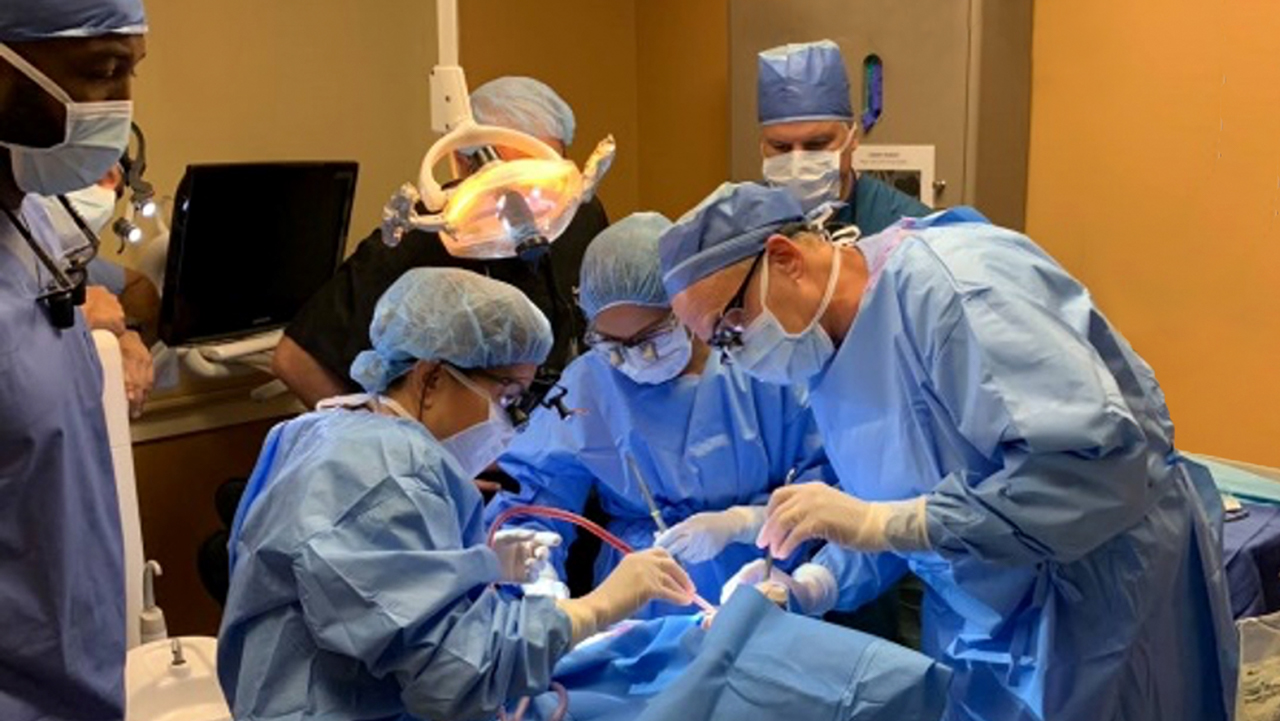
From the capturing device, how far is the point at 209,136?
10.4 feet

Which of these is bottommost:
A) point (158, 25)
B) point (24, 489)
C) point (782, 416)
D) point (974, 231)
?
point (782, 416)

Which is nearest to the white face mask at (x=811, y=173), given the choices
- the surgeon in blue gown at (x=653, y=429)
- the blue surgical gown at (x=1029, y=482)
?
the surgeon in blue gown at (x=653, y=429)

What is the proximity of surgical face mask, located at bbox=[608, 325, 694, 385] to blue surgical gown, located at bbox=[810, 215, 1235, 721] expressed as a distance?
0.40 meters

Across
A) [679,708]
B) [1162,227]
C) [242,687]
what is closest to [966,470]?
[679,708]

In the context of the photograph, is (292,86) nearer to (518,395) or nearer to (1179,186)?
(518,395)

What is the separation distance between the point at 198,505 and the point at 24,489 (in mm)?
2079

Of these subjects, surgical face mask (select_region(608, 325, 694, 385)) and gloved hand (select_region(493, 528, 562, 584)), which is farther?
surgical face mask (select_region(608, 325, 694, 385))

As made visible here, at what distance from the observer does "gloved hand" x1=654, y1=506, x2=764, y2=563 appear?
1.88 metres

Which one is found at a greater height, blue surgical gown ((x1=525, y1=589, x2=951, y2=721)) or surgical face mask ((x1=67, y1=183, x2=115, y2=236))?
surgical face mask ((x1=67, y1=183, x2=115, y2=236))

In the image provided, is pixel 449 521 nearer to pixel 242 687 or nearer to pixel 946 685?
pixel 242 687

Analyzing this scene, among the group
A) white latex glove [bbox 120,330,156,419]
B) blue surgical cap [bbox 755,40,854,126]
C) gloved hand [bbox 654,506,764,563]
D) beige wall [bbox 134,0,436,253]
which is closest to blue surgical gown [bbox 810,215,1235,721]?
gloved hand [bbox 654,506,764,563]

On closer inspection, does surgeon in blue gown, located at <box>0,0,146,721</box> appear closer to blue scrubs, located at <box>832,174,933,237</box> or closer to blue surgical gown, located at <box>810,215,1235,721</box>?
blue surgical gown, located at <box>810,215,1235,721</box>

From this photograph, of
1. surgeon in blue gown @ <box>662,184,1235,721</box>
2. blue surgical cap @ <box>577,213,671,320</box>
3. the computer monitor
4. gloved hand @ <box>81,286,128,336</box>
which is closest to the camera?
surgeon in blue gown @ <box>662,184,1235,721</box>

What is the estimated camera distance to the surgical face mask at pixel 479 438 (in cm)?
161
